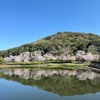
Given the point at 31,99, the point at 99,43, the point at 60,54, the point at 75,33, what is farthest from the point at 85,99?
the point at 75,33

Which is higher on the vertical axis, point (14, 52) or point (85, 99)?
point (14, 52)

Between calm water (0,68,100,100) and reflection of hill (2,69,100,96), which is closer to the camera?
calm water (0,68,100,100)

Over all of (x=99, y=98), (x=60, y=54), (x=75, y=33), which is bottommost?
(x=99, y=98)

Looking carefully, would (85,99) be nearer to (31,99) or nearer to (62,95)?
(62,95)

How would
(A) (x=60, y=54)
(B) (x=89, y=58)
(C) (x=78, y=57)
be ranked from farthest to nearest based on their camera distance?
(A) (x=60, y=54), (C) (x=78, y=57), (B) (x=89, y=58)

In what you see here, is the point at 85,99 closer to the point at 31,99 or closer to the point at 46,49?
the point at 31,99

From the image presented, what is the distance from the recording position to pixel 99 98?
13930 mm

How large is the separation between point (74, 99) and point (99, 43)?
84449 millimetres

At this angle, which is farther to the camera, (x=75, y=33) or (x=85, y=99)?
(x=75, y=33)

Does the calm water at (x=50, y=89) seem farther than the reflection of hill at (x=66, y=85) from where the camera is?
No

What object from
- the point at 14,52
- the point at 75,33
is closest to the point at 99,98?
the point at 14,52

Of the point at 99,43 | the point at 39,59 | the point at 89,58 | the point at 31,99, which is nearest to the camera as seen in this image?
the point at 31,99

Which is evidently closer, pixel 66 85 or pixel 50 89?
pixel 50 89

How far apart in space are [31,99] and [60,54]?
66563mm
